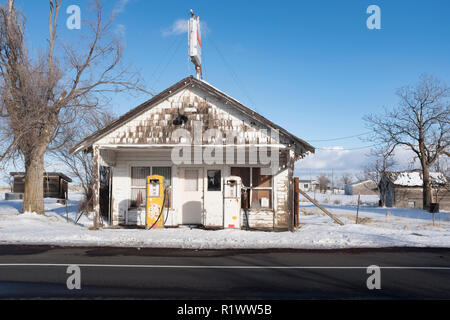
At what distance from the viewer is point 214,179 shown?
14.1 meters

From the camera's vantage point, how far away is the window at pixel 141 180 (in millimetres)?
14211

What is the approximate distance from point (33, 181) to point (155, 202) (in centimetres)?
769

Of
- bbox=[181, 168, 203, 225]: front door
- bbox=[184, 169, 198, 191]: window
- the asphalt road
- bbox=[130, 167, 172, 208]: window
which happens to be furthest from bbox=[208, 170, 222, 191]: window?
the asphalt road

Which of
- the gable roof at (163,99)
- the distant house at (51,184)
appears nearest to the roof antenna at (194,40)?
the gable roof at (163,99)

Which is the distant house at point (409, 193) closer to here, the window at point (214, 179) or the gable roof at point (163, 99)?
the gable roof at point (163, 99)

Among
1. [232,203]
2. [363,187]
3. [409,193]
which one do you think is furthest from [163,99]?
[363,187]

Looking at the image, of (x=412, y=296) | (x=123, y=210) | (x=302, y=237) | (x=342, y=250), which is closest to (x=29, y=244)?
(x=123, y=210)

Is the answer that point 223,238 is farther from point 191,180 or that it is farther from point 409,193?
point 409,193

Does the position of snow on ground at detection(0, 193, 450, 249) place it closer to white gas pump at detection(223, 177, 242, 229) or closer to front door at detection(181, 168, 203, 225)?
white gas pump at detection(223, 177, 242, 229)

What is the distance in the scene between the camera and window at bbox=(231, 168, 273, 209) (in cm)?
1366

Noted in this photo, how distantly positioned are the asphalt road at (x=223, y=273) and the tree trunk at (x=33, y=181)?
7.88 metres

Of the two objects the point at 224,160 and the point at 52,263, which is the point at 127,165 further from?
the point at 52,263

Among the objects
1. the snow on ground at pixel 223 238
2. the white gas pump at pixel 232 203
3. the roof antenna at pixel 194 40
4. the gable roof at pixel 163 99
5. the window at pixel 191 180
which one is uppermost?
the roof antenna at pixel 194 40

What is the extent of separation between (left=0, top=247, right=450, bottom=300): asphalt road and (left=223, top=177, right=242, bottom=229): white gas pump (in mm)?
3466
